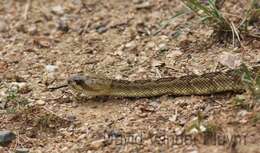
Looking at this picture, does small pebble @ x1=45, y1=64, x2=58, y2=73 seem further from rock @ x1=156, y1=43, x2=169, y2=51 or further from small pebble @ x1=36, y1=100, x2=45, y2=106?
rock @ x1=156, y1=43, x2=169, y2=51

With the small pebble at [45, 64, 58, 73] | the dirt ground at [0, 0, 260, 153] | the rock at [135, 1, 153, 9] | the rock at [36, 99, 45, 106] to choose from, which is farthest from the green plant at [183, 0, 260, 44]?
the rock at [36, 99, 45, 106]

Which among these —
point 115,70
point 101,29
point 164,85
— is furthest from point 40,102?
point 101,29

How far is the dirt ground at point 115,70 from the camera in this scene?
532 centimetres

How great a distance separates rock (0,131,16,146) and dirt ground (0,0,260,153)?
0.05m

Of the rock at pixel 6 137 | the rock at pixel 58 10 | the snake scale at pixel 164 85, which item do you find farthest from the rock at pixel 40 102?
the rock at pixel 58 10

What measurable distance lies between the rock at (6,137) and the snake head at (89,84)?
929mm

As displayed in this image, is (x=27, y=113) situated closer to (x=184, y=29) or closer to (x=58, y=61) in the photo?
(x=58, y=61)

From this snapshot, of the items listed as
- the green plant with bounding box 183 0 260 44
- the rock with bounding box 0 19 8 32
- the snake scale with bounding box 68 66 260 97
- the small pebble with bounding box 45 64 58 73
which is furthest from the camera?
the rock with bounding box 0 19 8 32

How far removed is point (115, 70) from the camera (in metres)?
6.86

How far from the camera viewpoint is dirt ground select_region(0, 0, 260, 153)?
532cm

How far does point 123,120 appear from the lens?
226 inches

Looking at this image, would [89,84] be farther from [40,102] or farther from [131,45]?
[131,45]

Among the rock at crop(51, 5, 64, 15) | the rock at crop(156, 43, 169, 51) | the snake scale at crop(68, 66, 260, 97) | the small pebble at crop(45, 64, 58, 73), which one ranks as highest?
the rock at crop(51, 5, 64, 15)

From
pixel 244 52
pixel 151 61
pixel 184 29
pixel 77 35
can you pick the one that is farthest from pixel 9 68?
pixel 244 52
